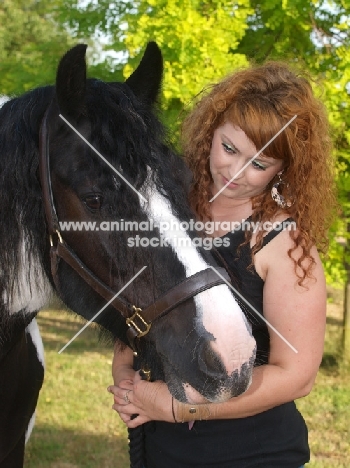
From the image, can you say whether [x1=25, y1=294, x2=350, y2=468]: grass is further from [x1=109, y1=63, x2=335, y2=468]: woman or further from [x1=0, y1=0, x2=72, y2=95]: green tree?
[x1=0, y1=0, x2=72, y2=95]: green tree

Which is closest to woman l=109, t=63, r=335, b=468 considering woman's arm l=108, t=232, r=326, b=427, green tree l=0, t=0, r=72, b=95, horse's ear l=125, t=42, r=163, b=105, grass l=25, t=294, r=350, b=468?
woman's arm l=108, t=232, r=326, b=427

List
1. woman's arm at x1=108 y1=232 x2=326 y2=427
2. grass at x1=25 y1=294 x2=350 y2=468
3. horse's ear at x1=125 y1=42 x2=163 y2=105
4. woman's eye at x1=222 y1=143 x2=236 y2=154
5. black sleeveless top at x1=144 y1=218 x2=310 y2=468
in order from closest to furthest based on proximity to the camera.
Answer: woman's arm at x1=108 y1=232 x2=326 y2=427 → black sleeveless top at x1=144 y1=218 x2=310 y2=468 → woman's eye at x1=222 y1=143 x2=236 y2=154 → horse's ear at x1=125 y1=42 x2=163 y2=105 → grass at x1=25 y1=294 x2=350 y2=468

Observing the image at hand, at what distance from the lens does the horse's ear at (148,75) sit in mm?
2168

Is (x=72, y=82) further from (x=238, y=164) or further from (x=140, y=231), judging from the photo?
(x=238, y=164)

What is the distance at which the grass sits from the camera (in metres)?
4.86

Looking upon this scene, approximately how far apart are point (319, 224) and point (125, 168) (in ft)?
2.56

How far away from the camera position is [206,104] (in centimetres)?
221

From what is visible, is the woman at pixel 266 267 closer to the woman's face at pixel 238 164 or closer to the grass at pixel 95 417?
the woman's face at pixel 238 164

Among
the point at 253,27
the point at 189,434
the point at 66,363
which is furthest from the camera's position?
the point at 66,363

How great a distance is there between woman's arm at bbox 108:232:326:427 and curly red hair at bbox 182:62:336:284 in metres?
0.05

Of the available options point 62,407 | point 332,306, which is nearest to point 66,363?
point 62,407

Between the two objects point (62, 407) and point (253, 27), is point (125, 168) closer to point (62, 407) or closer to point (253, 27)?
point (62, 407)

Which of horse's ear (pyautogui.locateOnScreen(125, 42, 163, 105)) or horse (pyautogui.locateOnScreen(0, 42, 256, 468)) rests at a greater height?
horse's ear (pyautogui.locateOnScreen(125, 42, 163, 105))

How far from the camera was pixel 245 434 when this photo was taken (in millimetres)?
1894
